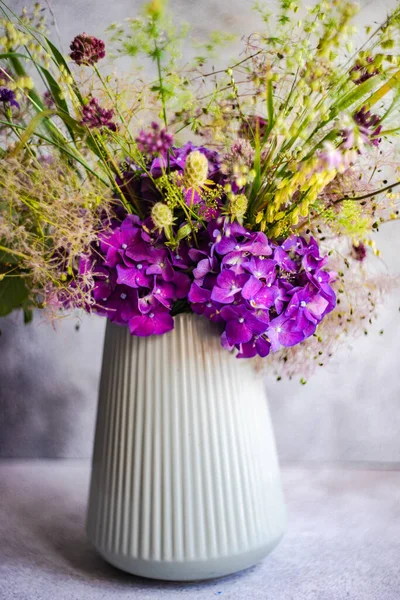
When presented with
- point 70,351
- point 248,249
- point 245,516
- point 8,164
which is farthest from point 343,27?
point 70,351

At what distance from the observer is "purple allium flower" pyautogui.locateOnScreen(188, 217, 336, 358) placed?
1.96 feet

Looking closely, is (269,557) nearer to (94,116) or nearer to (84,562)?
(84,562)

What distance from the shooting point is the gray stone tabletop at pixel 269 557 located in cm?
65

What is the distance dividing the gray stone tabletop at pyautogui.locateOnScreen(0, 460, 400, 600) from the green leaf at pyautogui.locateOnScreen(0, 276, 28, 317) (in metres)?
0.28

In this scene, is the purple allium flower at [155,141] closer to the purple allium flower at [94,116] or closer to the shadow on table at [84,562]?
the purple allium flower at [94,116]

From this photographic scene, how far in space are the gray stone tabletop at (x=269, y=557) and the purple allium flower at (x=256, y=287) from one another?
25 centimetres

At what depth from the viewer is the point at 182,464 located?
0.64 metres

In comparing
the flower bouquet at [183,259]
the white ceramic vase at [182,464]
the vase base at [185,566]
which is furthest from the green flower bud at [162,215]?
the vase base at [185,566]

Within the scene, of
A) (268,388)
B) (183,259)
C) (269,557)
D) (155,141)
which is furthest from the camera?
(268,388)

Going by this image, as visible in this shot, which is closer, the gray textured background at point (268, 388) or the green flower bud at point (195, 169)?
the green flower bud at point (195, 169)

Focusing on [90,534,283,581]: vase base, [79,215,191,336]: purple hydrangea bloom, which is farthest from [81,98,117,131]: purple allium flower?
[90,534,283,581]: vase base

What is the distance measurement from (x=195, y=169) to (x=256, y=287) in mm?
124

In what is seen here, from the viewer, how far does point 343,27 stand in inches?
20.0

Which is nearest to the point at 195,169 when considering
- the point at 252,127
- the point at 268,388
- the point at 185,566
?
the point at 252,127
